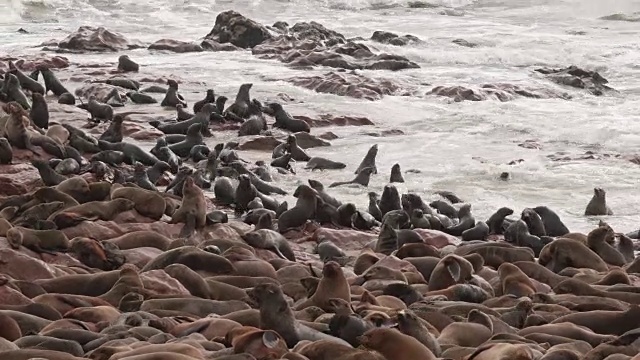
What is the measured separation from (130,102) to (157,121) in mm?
2451

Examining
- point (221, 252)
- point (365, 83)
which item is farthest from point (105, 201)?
point (365, 83)

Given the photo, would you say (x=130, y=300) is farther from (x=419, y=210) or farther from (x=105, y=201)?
(x=419, y=210)

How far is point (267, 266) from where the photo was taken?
792cm

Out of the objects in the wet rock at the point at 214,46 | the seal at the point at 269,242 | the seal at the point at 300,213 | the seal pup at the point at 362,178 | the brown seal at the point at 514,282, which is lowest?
the wet rock at the point at 214,46

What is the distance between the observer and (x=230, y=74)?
920 inches

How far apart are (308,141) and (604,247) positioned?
23.6 ft

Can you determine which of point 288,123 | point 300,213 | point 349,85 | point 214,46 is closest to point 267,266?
point 300,213

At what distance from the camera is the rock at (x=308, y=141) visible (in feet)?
53.2

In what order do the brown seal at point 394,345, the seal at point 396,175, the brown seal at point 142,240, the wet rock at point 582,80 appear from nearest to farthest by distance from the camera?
the brown seal at point 394,345
the brown seal at point 142,240
the seal at point 396,175
the wet rock at point 582,80

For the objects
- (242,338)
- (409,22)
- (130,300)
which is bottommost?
(409,22)

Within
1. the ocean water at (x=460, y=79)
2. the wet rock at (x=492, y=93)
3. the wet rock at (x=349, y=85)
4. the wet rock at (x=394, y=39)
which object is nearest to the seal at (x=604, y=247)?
the ocean water at (x=460, y=79)

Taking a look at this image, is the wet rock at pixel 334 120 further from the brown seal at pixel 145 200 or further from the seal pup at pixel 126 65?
the brown seal at pixel 145 200

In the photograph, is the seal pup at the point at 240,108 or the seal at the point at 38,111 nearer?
the seal at the point at 38,111

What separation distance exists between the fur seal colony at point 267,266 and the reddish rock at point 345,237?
0.03m
